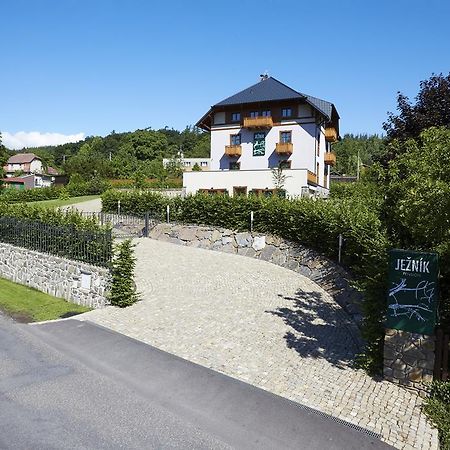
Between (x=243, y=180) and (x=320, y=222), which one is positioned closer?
(x=320, y=222)

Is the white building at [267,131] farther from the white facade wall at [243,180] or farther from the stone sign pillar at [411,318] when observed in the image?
the stone sign pillar at [411,318]

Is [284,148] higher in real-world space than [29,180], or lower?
higher

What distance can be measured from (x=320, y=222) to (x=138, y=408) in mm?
9470

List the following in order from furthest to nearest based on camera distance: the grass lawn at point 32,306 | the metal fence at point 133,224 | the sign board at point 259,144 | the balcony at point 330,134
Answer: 1. the balcony at point 330,134
2. the sign board at point 259,144
3. the metal fence at point 133,224
4. the grass lawn at point 32,306

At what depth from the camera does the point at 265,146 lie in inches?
1508

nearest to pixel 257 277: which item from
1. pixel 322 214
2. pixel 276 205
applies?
pixel 322 214

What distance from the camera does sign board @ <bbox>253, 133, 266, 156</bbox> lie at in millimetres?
38281

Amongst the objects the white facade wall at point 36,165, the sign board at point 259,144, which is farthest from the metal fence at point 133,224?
the white facade wall at point 36,165

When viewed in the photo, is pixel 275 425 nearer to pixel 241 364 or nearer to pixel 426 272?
pixel 241 364

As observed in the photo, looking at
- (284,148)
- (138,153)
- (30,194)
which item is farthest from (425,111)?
(138,153)

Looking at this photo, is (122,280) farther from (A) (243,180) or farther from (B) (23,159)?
(B) (23,159)

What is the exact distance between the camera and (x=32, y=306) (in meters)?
11.0

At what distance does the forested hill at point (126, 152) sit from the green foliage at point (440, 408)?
60.2 metres

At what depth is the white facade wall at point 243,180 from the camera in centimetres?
2961
